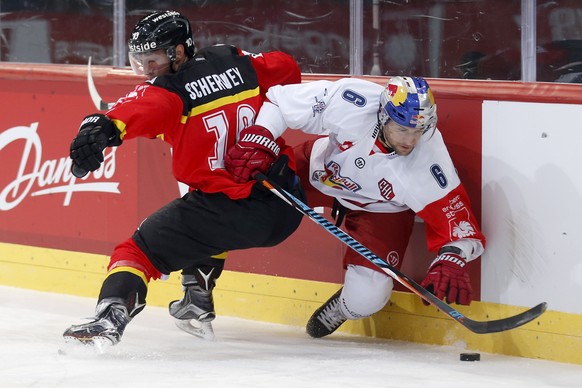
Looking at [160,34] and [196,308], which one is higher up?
[160,34]

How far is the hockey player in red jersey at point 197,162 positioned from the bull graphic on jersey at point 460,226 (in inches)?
20.5

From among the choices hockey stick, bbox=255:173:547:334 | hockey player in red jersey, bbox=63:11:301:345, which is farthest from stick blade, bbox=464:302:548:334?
hockey player in red jersey, bbox=63:11:301:345

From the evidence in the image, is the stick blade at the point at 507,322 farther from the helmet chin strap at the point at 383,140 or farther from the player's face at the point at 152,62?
the player's face at the point at 152,62

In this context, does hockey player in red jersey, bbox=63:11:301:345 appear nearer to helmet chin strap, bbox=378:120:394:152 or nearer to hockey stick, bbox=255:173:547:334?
hockey stick, bbox=255:173:547:334

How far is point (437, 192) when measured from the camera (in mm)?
4043

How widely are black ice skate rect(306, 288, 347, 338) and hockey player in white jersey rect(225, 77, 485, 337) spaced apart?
0.03 m

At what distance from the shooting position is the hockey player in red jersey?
159 inches

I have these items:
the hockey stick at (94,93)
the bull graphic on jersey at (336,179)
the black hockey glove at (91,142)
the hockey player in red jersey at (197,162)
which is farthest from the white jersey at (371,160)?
the hockey stick at (94,93)

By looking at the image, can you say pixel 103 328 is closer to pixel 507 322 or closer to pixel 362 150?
pixel 362 150

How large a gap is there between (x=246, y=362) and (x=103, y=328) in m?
0.45

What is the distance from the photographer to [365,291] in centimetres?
421

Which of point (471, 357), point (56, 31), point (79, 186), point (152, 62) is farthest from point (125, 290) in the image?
point (56, 31)

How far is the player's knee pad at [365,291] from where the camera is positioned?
4207 mm

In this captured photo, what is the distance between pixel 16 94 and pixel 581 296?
2.60 metres
